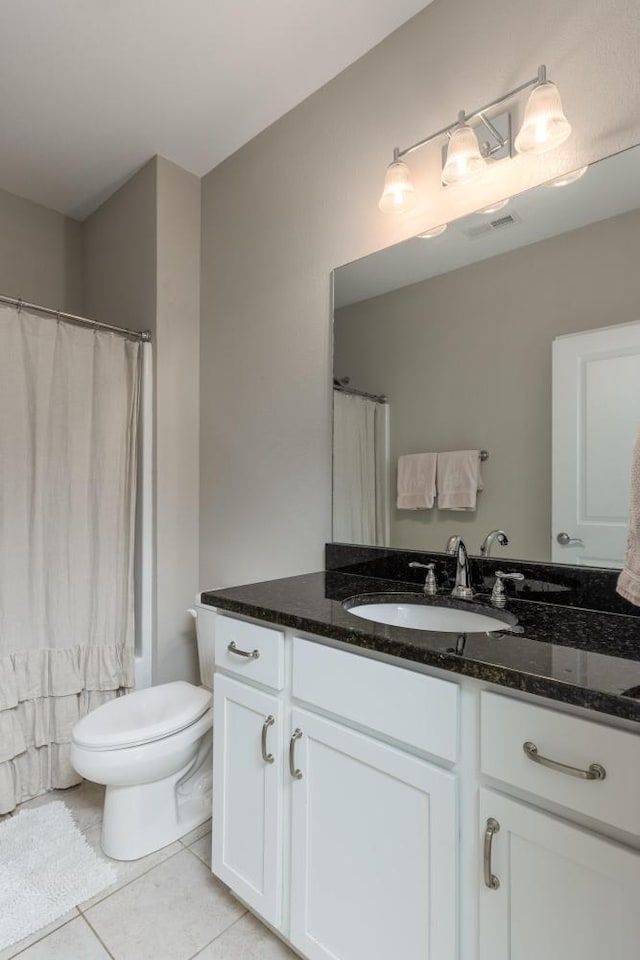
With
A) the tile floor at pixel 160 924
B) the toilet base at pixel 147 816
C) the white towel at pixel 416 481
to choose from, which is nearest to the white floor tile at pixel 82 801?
the toilet base at pixel 147 816

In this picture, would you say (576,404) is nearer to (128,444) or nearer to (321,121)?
(321,121)

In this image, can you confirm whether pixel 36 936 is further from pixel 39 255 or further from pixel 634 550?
pixel 39 255

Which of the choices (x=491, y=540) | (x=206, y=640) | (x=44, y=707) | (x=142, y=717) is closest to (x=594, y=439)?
(x=491, y=540)

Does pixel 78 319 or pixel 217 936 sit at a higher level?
pixel 78 319

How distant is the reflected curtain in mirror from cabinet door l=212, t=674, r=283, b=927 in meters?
0.66

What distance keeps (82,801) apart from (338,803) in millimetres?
1351

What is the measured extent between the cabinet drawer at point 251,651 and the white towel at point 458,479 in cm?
65

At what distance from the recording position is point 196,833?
1.70m

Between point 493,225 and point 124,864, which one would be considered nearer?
point 493,225

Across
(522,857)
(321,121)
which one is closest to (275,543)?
(522,857)

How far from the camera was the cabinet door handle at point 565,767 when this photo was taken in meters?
0.71

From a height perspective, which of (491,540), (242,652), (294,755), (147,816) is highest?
(491,540)

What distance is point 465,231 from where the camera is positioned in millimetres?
1428

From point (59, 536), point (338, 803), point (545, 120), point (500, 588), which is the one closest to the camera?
point (338, 803)
